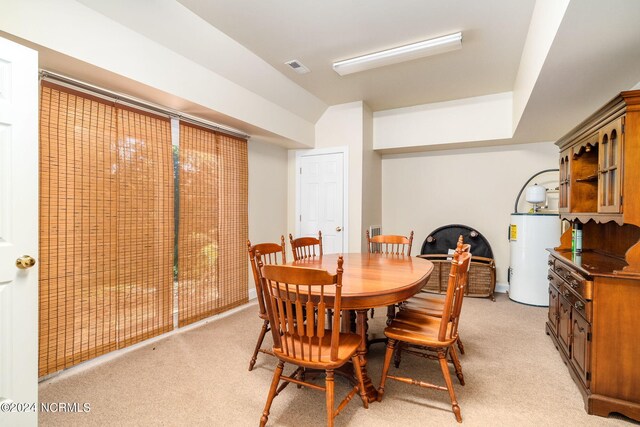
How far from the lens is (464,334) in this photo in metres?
3.12

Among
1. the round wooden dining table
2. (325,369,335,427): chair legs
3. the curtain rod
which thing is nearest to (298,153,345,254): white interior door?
the curtain rod

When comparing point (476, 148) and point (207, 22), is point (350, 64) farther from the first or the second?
point (476, 148)

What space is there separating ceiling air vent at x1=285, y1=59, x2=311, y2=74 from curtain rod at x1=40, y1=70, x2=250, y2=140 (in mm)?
1042

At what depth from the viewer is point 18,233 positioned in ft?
5.43

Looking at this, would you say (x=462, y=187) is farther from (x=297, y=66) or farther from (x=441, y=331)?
(x=441, y=331)

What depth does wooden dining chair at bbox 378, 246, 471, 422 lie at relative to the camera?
1819mm

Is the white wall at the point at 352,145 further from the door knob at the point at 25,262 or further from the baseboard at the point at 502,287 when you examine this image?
the door knob at the point at 25,262

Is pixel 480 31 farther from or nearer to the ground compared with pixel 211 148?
farther from the ground

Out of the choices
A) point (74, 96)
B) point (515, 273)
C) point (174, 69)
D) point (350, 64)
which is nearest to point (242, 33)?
point (174, 69)

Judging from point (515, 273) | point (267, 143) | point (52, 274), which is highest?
point (267, 143)

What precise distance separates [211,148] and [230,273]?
4.96 feet

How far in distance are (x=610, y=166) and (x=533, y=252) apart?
7.26ft

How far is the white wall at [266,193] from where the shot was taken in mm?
4328

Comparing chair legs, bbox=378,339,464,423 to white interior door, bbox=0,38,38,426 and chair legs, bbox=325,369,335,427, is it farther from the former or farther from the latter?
white interior door, bbox=0,38,38,426
